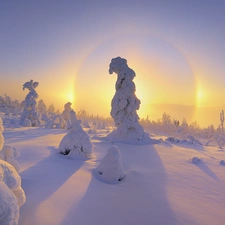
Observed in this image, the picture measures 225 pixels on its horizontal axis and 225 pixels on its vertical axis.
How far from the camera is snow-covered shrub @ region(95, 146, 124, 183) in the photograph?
6.02m

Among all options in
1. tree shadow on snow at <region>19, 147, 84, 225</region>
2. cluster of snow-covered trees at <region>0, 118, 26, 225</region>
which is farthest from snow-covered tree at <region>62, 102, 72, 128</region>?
cluster of snow-covered trees at <region>0, 118, 26, 225</region>

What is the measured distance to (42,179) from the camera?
5422 mm

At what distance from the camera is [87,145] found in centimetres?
900

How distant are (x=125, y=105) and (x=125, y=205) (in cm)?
1335

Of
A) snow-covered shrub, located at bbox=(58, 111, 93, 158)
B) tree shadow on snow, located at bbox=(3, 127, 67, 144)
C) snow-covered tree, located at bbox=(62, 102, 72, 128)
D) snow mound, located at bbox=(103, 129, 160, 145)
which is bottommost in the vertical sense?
snow mound, located at bbox=(103, 129, 160, 145)

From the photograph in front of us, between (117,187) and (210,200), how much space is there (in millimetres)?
2559

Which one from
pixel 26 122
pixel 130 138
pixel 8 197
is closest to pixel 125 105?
pixel 130 138

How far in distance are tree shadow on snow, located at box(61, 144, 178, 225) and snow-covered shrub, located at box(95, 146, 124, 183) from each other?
22 centimetres

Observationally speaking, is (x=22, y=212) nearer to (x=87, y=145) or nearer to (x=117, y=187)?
(x=117, y=187)

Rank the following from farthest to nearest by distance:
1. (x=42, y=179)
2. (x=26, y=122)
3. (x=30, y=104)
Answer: (x=30, y=104) < (x=26, y=122) < (x=42, y=179)

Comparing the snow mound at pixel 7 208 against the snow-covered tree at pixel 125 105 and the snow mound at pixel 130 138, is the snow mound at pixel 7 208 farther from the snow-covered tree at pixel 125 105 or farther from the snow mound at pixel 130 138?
the snow-covered tree at pixel 125 105

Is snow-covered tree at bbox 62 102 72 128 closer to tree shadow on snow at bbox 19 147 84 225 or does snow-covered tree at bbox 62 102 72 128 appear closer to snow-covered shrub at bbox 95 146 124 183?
tree shadow on snow at bbox 19 147 84 225

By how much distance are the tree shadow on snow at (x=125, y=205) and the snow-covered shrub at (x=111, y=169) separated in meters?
0.22

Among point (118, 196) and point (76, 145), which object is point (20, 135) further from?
point (118, 196)
